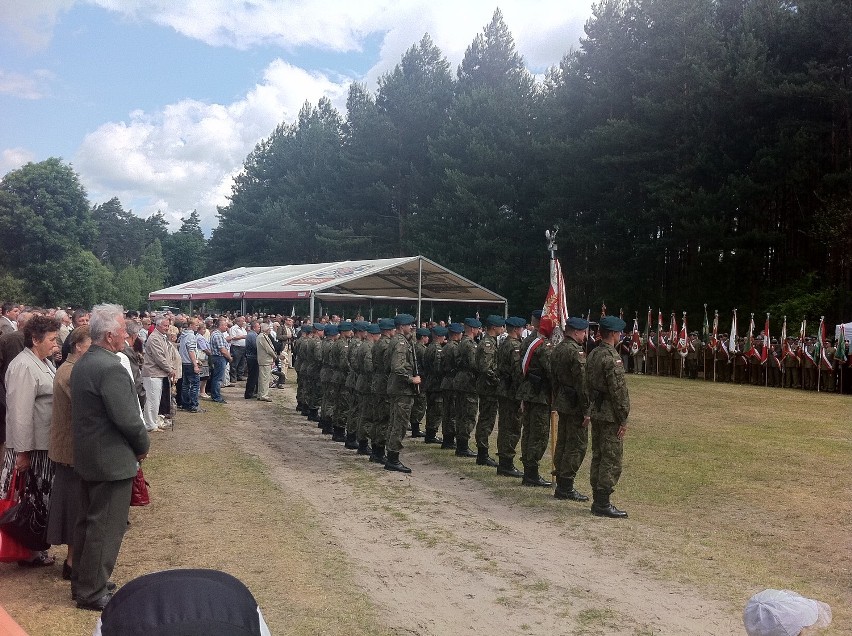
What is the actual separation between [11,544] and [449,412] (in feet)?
22.8

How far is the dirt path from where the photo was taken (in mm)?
4945

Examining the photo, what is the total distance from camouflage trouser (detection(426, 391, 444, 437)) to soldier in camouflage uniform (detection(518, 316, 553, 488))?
10.0 ft

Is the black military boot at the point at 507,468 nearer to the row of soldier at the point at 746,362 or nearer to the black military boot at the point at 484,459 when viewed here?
the black military boot at the point at 484,459

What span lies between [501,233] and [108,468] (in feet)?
121

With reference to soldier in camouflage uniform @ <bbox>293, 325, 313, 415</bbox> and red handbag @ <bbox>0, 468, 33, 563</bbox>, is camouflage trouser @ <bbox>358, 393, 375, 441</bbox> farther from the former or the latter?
red handbag @ <bbox>0, 468, 33, 563</bbox>

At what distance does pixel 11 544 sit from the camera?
551cm

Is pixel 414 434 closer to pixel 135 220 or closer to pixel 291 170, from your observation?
pixel 291 170

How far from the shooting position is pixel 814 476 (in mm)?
9789

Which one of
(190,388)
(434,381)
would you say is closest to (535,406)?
(434,381)

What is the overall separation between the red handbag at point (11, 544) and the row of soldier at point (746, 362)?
843 inches

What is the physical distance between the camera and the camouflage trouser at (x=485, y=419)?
1042 centimetres

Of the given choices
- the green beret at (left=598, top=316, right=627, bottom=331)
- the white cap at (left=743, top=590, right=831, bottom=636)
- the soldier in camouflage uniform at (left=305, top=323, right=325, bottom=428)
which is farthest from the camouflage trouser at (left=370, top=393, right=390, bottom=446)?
the white cap at (left=743, top=590, right=831, bottom=636)

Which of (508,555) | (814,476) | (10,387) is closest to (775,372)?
(814,476)

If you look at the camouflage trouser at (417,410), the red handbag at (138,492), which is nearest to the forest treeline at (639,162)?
the camouflage trouser at (417,410)
